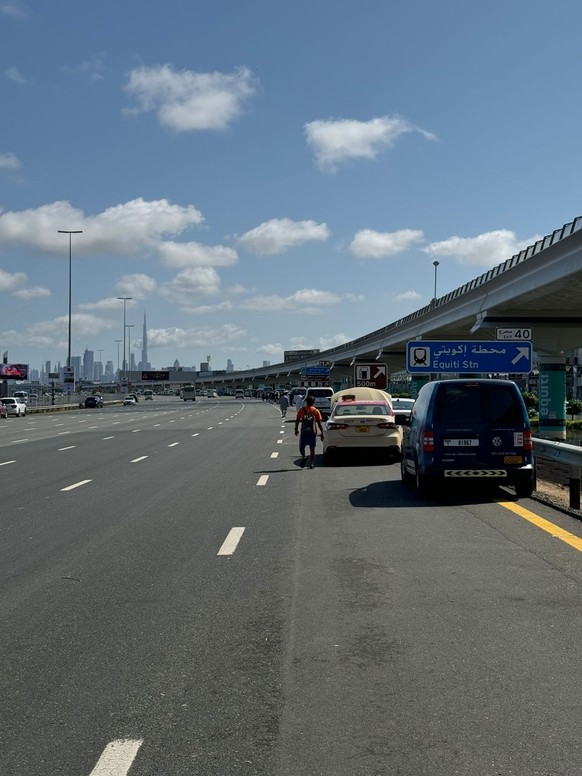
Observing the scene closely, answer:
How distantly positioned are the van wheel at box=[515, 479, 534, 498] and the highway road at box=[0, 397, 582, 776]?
1341 mm

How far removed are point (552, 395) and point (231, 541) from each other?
40.6 meters

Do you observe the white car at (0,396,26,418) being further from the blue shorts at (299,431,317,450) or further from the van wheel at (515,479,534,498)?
the van wheel at (515,479,534,498)

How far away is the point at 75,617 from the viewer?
7121mm

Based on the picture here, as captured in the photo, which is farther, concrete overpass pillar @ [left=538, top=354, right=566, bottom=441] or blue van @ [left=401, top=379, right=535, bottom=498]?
concrete overpass pillar @ [left=538, top=354, right=566, bottom=441]

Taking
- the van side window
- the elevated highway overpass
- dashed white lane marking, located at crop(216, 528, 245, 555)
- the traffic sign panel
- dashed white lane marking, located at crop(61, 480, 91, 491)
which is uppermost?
the elevated highway overpass

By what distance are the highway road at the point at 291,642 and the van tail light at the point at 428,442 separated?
3.56ft

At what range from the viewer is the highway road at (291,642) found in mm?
4414

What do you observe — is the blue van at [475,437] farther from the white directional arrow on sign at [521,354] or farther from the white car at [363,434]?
the white directional arrow on sign at [521,354]

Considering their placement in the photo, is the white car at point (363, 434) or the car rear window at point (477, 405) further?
the white car at point (363, 434)

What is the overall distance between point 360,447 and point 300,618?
48.9 feet

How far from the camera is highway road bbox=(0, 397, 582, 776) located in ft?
14.5

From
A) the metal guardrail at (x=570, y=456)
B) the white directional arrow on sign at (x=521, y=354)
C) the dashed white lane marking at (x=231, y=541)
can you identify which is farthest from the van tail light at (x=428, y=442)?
the white directional arrow on sign at (x=521, y=354)

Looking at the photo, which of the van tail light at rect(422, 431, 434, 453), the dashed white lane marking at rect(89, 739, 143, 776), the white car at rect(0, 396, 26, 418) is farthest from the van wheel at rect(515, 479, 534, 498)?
the white car at rect(0, 396, 26, 418)

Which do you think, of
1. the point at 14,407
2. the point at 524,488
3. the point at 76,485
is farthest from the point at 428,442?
the point at 14,407
